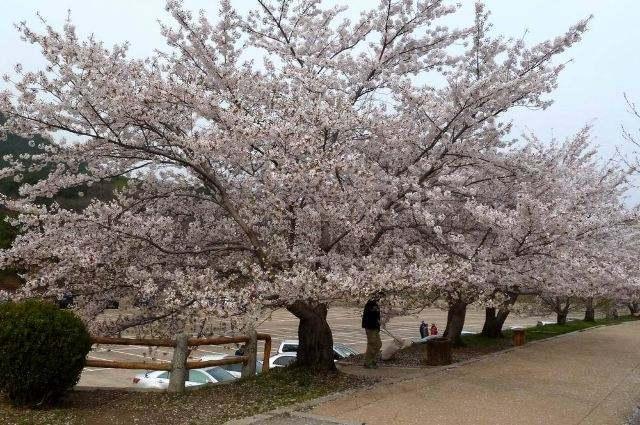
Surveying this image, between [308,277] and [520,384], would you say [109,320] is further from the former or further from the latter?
[520,384]

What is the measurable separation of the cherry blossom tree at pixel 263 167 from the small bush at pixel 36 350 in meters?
0.90

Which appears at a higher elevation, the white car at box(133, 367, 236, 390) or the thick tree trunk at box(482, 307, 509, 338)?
the thick tree trunk at box(482, 307, 509, 338)

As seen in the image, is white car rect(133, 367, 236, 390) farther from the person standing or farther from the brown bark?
the brown bark

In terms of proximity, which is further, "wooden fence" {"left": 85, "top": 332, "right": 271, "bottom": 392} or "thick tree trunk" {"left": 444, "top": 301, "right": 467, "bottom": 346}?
"thick tree trunk" {"left": 444, "top": 301, "right": 467, "bottom": 346}

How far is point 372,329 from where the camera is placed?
36.1 ft

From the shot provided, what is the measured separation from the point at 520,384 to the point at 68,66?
8.56m

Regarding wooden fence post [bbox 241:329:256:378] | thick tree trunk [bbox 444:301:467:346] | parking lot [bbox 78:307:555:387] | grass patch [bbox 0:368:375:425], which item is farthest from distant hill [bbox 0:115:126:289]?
thick tree trunk [bbox 444:301:467:346]

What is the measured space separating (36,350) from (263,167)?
3.99 meters

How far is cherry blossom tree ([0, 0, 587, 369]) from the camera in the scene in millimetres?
7820

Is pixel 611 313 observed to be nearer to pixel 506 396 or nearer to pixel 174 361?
pixel 506 396

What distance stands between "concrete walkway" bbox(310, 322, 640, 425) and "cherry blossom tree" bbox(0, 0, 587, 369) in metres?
1.51

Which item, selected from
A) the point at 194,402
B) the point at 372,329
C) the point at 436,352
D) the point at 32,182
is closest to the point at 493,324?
the point at 436,352

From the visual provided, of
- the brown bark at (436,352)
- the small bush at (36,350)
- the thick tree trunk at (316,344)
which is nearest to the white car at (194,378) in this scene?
the thick tree trunk at (316,344)

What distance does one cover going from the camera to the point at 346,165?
7988 mm
